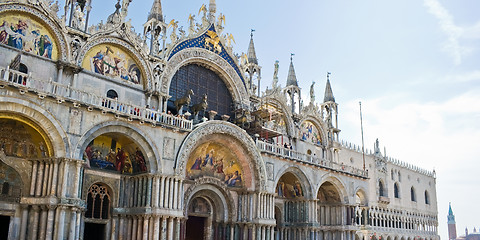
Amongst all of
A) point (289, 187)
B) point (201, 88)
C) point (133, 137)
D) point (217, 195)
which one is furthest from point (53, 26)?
point (289, 187)

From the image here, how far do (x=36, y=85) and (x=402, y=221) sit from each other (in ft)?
160

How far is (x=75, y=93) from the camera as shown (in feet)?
76.0

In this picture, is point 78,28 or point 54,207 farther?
point 78,28

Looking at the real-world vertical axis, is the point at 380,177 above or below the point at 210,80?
below

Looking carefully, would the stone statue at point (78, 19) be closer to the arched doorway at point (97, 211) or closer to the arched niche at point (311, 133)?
the arched doorway at point (97, 211)

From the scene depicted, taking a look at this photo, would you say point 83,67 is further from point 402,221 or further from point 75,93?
point 402,221

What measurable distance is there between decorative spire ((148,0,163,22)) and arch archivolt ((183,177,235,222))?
1105cm

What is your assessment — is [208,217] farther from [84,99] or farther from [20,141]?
[20,141]

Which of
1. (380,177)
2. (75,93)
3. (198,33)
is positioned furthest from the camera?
(380,177)

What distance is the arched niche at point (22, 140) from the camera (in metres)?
21.8

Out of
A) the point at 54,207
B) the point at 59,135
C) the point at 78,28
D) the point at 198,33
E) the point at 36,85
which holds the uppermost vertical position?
the point at 198,33

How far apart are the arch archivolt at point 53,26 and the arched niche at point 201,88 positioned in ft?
25.0

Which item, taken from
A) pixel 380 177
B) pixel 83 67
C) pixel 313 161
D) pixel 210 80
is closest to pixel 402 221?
pixel 380 177

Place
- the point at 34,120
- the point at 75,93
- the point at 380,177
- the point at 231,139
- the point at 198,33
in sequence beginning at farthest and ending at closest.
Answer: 1. the point at 380,177
2. the point at 198,33
3. the point at 231,139
4. the point at 75,93
5. the point at 34,120
